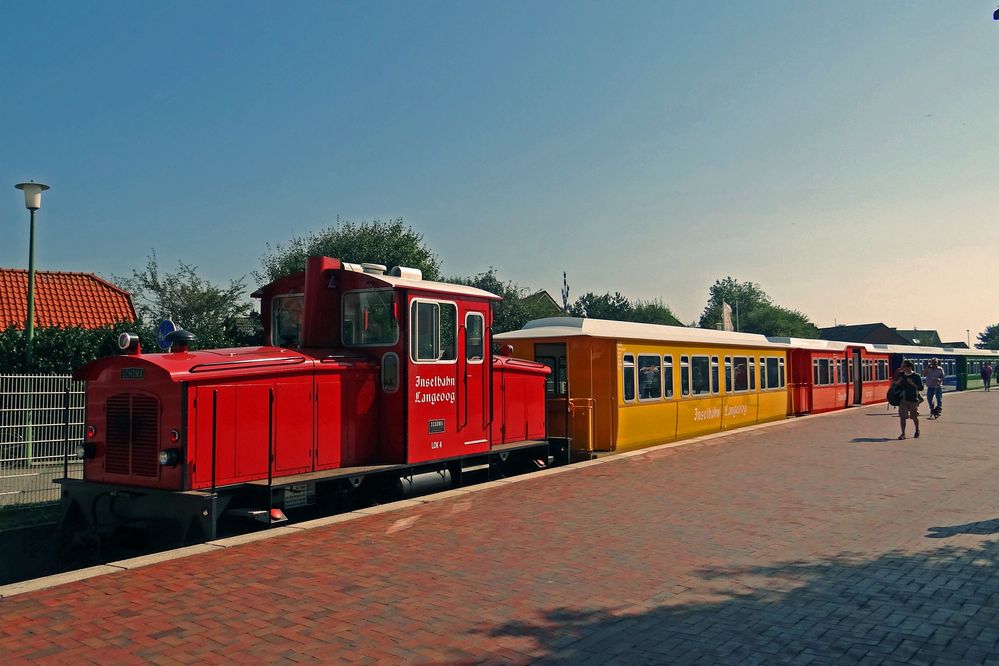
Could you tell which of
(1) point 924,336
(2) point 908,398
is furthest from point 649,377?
(1) point 924,336

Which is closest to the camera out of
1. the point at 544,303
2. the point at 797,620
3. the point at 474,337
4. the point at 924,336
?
the point at 797,620

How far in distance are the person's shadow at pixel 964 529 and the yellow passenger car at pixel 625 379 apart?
22.9 feet

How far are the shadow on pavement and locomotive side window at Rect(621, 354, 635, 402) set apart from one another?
871cm

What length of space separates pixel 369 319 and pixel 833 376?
77.6 feet

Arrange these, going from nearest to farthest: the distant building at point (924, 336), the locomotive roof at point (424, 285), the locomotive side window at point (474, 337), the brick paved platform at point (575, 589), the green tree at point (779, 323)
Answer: the brick paved platform at point (575, 589) → the locomotive roof at point (424, 285) → the locomotive side window at point (474, 337) → the green tree at point (779, 323) → the distant building at point (924, 336)

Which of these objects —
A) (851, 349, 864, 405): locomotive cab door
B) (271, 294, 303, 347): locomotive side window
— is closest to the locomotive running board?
(271, 294, 303, 347): locomotive side window

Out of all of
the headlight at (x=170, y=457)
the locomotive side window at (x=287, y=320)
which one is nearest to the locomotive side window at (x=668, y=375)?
the locomotive side window at (x=287, y=320)

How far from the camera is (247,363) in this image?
792 cm

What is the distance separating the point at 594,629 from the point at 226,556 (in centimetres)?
363

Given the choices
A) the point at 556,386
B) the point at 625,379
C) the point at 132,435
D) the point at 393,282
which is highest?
the point at 393,282

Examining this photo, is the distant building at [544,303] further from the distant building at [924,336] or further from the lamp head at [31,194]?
the distant building at [924,336]

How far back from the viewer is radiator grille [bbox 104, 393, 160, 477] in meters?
7.50

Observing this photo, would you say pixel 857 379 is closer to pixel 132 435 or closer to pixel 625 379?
pixel 625 379

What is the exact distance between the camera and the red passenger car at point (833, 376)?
25.3m
